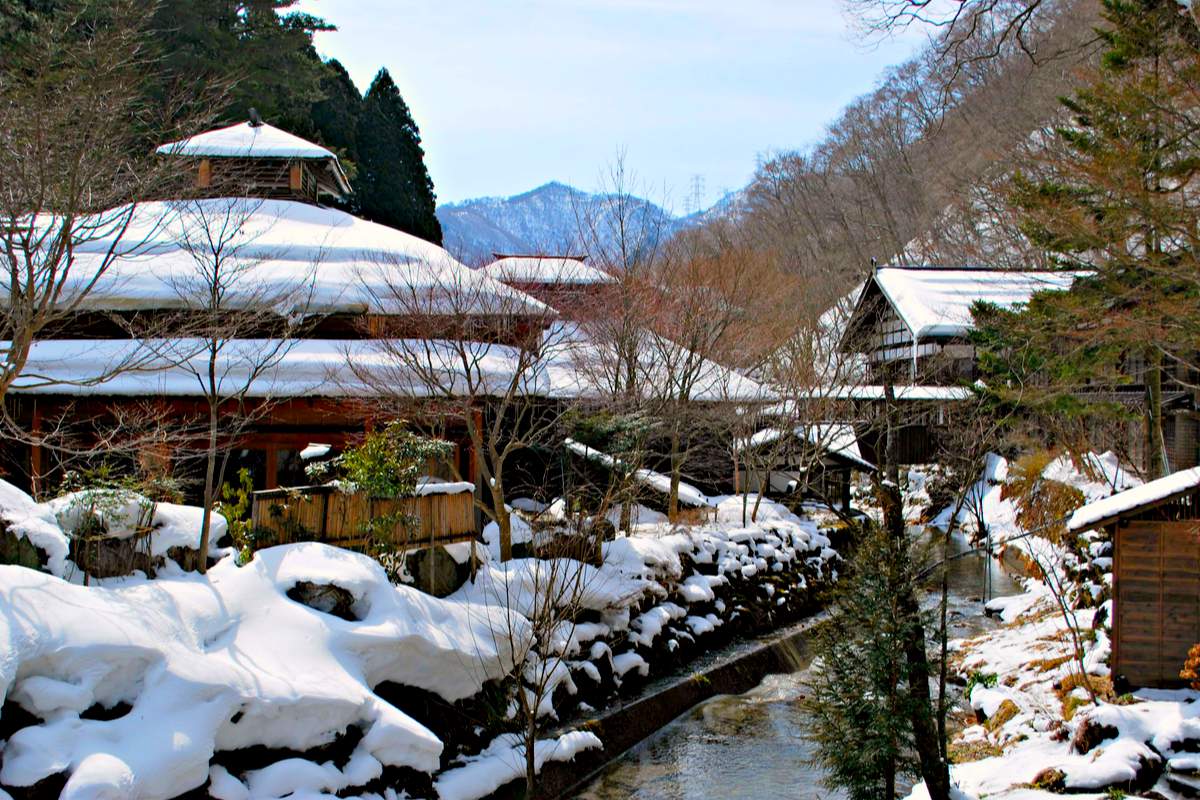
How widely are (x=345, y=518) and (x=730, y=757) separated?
6.23 m

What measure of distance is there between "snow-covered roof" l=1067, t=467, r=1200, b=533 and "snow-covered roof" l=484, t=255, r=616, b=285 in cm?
994

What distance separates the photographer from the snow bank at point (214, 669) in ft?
27.1

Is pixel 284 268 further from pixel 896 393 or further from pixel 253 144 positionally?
pixel 896 393

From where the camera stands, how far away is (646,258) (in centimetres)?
2219

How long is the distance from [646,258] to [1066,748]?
1334cm

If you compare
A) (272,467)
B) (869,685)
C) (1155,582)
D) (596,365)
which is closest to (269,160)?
(272,467)

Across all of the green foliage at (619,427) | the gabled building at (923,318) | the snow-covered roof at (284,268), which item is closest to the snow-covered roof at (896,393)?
the gabled building at (923,318)

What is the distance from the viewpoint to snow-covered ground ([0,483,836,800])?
27.3 ft

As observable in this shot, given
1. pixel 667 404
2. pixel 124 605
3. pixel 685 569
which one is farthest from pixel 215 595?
pixel 667 404

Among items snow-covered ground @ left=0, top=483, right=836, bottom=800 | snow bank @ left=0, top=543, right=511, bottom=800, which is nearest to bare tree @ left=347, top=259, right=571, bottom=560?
snow-covered ground @ left=0, top=483, right=836, bottom=800

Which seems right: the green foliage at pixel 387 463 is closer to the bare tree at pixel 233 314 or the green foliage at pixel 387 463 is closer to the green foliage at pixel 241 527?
the green foliage at pixel 241 527

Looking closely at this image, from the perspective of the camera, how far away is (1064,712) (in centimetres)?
1343

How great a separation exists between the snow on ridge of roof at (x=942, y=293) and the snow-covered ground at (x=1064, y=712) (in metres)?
8.46

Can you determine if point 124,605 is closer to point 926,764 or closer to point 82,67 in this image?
point 82,67
